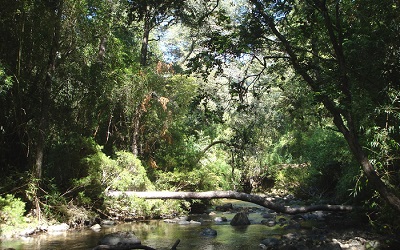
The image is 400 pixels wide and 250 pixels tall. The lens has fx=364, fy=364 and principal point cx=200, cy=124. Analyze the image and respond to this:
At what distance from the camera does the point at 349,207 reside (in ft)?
30.0

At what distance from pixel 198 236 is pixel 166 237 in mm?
838

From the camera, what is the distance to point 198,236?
30.9ft

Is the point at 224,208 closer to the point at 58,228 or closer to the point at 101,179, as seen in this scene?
the point at 101,179

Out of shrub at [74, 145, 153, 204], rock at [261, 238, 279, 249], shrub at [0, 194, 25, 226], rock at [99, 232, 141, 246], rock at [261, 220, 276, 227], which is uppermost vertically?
shrub at [74, 145, 153, 204]

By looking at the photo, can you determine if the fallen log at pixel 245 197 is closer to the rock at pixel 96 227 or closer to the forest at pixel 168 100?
the forest at pixel 168 100

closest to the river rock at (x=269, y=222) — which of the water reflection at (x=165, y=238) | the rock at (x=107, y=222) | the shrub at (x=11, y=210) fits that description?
the water reflection at (x=165, y=238)

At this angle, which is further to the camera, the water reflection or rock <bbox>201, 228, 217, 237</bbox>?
rock <bbox>201, 228, 217, 237</bbox>

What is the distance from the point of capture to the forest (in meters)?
6.40

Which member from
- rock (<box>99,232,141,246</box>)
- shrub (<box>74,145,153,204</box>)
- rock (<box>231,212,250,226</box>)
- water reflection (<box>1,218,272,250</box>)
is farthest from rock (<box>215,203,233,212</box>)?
rock (<box>99,232,141,246</box>)

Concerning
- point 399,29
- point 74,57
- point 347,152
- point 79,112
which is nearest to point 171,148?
point 79,112

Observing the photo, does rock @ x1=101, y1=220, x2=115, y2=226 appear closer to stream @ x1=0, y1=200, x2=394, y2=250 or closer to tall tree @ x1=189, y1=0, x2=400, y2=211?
stream @ x1=0, y1=200, x2=394, y2=250

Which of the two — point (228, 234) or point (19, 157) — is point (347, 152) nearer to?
point (228, 234)

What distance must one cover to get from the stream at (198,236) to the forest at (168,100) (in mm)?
714

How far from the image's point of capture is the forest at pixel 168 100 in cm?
640
